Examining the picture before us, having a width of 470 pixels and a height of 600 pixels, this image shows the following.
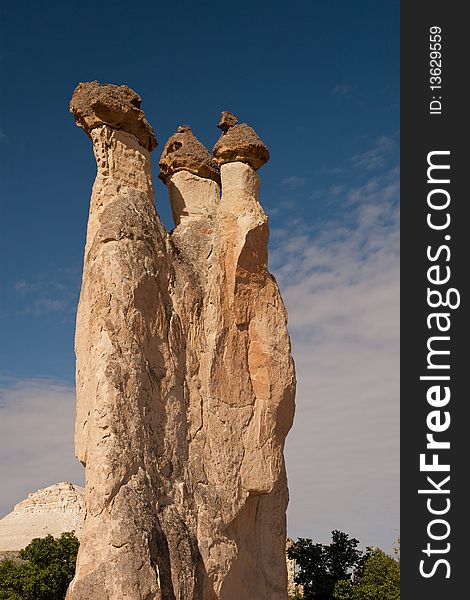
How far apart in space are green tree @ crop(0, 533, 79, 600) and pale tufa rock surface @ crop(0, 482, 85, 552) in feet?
50.0

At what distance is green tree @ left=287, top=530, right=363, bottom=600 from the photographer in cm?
2894

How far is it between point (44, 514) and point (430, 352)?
3606 centimetres

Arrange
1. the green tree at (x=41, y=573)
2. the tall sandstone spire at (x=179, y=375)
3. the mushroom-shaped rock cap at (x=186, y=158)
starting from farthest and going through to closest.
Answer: the green tree at (x=41, y=573), the mushroom-shaped rock cap at (x=186, y=158), the tall sandstone spire at (x=179, y=375)

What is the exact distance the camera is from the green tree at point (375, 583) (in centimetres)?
2648

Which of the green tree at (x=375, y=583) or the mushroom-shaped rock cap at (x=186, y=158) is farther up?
the mushroom-shaped rock cap at (x=186, y=158)

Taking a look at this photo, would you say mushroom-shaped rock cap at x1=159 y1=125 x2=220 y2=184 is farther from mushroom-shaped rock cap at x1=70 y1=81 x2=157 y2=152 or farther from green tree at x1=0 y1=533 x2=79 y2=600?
green tree at x1=0 y1=533 x2=79 y2=600

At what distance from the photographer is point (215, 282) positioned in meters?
16.3

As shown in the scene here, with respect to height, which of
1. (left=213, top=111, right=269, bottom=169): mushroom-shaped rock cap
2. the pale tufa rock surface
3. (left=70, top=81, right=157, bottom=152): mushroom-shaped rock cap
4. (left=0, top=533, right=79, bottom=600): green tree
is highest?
(left=213, top=111, right=269, bottom=169): mushroom-shaped rock cap

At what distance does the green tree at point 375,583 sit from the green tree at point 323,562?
0.68m

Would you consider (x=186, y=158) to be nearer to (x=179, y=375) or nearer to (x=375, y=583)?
(x=179, y=375)

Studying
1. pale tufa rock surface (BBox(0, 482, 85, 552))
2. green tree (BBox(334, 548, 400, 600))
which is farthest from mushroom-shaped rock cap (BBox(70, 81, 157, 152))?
pale tufa rock surface (BBox(0, 482, 85, 552))

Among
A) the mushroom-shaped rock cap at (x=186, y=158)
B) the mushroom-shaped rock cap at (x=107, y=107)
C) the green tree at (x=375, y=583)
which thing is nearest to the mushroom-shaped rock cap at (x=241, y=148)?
the mushroom-shaped rock cap at (x=186, y=158)

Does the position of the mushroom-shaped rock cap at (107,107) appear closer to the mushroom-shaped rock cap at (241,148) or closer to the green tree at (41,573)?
the mushroom-shaped rock cap at (241,148)

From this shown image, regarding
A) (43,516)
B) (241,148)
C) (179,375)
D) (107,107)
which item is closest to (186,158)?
(241,148)
